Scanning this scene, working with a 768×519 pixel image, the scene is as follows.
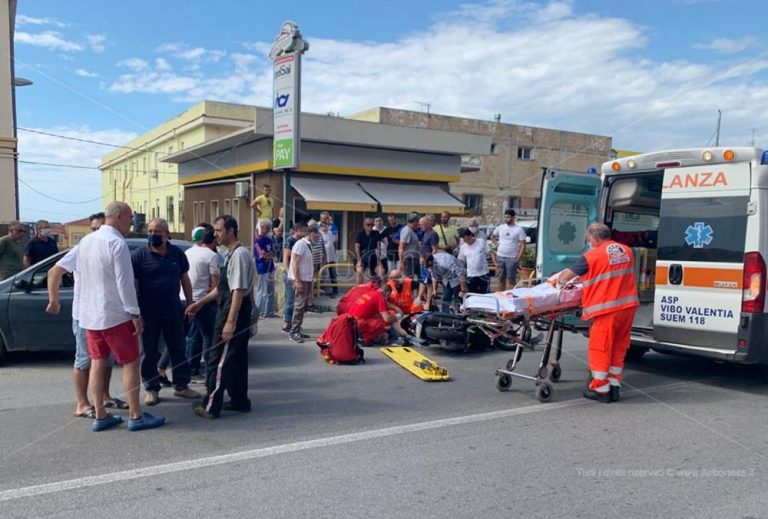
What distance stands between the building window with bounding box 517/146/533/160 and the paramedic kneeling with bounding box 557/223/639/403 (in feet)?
123

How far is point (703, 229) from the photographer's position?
6258 millimetres

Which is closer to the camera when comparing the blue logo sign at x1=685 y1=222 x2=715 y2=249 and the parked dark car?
the blue logo sign at x1=685 y1=222 x2=715 y2=249

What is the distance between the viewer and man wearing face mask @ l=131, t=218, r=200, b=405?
540cm

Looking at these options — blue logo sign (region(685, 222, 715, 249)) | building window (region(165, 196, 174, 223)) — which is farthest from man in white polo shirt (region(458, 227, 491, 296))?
building window (region(165, 196, 174, 223))

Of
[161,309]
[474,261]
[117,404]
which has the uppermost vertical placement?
[474,261]

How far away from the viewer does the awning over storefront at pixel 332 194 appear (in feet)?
54.2

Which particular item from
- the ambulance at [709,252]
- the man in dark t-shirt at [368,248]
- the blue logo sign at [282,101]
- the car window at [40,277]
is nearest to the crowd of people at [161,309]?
the car window at [40,277]

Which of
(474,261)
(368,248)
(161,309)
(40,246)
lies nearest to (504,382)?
(161,309)

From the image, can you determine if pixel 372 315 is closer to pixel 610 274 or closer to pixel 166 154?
pixel 610 274

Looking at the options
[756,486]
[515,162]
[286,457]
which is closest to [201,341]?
[286,457]

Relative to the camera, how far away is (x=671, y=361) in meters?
8.01

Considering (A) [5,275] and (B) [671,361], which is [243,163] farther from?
(B) [671,361]

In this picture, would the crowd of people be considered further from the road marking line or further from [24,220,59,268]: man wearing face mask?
the road marking line

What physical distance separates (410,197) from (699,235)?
1295 cm
